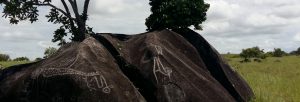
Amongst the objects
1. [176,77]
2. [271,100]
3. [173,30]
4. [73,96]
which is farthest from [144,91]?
[271,100]

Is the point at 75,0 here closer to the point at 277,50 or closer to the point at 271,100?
the point at 271,100

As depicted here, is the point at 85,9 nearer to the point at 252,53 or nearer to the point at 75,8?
the point at 75,8

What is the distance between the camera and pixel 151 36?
53.0 ft

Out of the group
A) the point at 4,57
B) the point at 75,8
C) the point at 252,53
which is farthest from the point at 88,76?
the point at 4,57

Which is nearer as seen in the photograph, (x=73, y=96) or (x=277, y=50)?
(x=73, y=96)

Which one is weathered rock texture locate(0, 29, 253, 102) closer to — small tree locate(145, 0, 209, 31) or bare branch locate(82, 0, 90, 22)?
small tree locate(145, 0, 209, 31)

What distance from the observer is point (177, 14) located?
1839cm

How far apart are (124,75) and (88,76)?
3.74 feet

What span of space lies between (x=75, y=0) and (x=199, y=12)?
7.65 meters

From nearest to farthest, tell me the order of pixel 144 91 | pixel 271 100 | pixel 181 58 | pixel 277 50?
pixel 144 91 < pixel 181 58 < pixel 271 100 < pixel 277 50

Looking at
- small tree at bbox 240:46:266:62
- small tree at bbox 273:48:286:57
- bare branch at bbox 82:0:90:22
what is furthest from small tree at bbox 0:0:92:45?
small tree at bbox 273:48:286:57

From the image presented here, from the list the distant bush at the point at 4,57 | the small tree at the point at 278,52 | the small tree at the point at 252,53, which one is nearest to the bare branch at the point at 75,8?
the small tree at the point at 252,53

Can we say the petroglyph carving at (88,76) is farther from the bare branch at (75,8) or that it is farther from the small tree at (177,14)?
the bare branch at (75,8)

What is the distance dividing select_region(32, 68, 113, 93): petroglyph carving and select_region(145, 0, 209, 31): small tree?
5.72m
